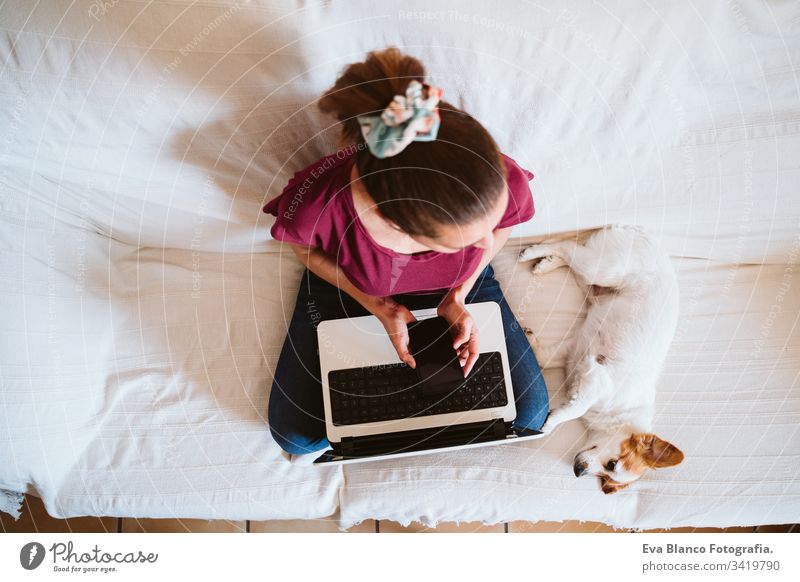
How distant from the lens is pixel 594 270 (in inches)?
37.7

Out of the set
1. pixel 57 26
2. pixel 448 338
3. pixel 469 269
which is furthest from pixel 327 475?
pixel 57 26

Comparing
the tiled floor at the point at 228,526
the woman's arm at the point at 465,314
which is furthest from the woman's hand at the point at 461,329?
the tiled floor at the point at 228,526

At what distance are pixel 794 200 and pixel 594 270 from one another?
0.37 metres

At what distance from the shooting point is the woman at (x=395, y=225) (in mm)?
490

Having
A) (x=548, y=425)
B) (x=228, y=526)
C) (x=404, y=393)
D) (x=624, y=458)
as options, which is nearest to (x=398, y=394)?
(x=404, y=393)

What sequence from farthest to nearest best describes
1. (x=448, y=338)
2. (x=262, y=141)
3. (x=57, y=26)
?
1. (x=448, y=338)
2. (x=262, y=141)
3. (x=57, y=26)

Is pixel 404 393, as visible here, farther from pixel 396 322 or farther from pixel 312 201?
pixel 312 201

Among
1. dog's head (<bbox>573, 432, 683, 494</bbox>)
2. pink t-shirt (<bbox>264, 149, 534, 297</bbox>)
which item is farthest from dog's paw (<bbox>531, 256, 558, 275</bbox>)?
dog's head (<bbox>573, 432, 683, 494</bbox>)

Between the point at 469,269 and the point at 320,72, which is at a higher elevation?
the point at 320,72

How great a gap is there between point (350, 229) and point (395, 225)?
0.17 meters

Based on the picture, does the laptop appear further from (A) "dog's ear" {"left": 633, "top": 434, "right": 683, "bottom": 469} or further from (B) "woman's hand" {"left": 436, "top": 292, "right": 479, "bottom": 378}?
(A) "dog's ear" {"left": 633, "top": 434, "right": 683, "bottom": 469}

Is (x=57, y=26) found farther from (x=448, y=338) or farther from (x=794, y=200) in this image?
(x=794, y=200)

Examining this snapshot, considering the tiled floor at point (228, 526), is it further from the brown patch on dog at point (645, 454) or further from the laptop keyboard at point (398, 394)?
the laptop keyboard at point (398, 394)

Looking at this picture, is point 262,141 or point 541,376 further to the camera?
point 541,376
